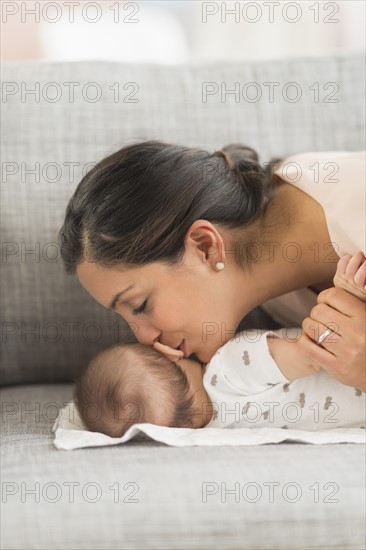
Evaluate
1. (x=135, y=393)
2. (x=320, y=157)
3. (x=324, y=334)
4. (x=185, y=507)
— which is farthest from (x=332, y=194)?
(x=185, y=507)

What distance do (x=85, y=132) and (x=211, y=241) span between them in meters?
0.43

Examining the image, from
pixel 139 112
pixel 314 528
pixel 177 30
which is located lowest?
pixel 314 528

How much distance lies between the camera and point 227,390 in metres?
1.37

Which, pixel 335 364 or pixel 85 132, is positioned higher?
pixel 85 132

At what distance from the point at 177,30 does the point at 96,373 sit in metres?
2.76

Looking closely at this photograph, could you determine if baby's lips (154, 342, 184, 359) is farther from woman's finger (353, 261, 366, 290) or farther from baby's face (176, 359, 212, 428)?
woman's finger (353, 261, 366, 290)

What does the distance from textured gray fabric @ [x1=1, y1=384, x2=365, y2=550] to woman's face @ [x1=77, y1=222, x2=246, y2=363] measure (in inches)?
15.4

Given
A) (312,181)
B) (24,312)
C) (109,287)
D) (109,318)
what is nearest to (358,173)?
(312,181)

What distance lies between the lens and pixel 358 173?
1387 millimetres

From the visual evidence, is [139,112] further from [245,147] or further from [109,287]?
[109,287]

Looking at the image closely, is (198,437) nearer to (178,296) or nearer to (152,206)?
(178,296)

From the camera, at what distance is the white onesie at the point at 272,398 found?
1.35 meters

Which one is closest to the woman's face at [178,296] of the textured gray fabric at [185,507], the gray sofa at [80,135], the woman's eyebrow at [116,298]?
the woman's eyebrow at [116,298]

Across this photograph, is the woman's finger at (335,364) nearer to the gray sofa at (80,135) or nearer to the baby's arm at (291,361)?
the baby's arm at (291,361)
